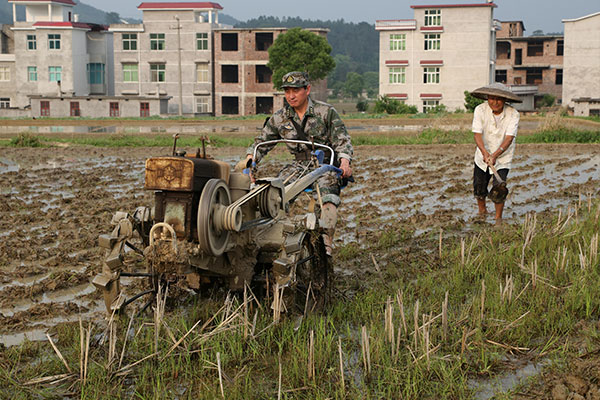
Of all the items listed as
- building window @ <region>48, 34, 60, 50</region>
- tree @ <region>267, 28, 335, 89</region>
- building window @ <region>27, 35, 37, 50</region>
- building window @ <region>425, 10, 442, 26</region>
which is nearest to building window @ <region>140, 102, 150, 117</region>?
tree @ <region>267, 28, 335, 89</region>

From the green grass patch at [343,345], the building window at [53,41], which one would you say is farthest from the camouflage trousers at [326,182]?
the building window at [53,41]

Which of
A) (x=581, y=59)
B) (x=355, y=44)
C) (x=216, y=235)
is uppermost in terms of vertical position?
(x=355, y=44)

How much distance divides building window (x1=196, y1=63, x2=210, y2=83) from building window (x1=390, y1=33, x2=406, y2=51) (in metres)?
12.1

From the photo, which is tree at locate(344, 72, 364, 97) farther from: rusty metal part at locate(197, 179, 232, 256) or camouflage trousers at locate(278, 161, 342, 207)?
rusty metal part at locate(197, 179, 232, 256)

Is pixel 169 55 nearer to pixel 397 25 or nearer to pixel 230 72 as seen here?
pixel 230 72

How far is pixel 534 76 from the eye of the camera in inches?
2163

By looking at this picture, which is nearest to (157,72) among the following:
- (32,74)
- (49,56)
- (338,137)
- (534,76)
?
(49,56)

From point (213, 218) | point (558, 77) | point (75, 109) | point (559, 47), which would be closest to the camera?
point (213, 218)

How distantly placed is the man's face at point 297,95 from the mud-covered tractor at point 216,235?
61 centimetres

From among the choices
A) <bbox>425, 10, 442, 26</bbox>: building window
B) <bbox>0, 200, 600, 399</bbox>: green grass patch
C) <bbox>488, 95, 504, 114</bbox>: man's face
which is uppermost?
<bbox>425, 10, 442, 26</bbox>: building window

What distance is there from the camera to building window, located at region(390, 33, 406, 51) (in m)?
46.4

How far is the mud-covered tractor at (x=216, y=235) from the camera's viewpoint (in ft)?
13.3

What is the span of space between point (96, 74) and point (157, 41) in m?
5.88

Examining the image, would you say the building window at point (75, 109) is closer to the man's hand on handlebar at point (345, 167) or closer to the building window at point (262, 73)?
the building window at point (262, 73)
